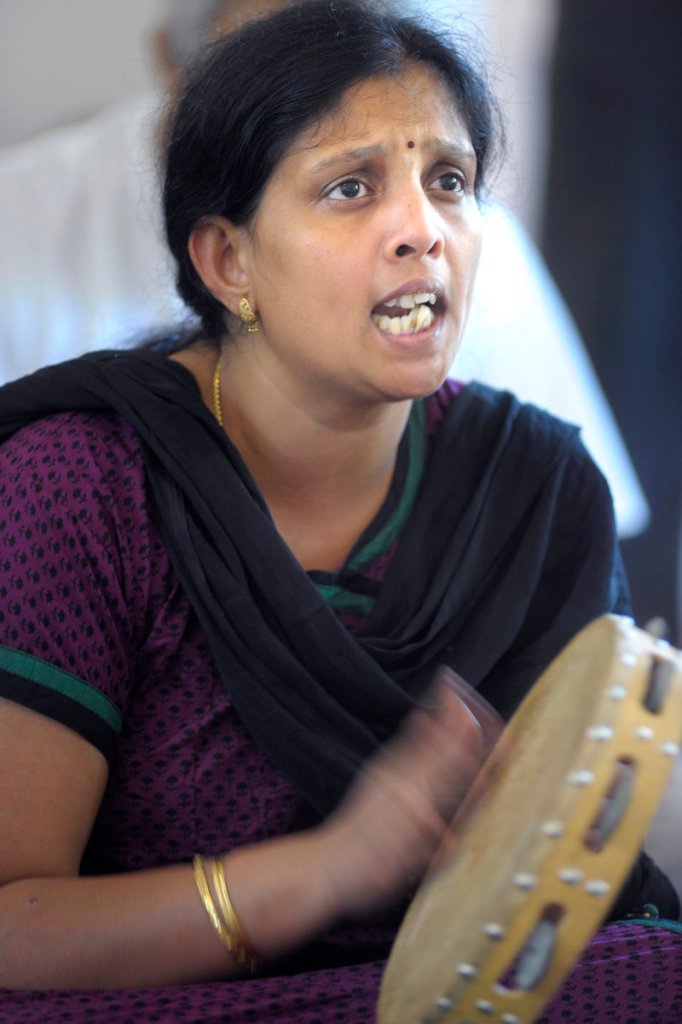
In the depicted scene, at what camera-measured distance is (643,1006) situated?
1.11 meters

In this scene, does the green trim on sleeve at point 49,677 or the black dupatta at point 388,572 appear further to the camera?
the black dupatta at point 388,572

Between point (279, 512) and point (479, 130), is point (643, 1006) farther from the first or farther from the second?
point (479, 130)

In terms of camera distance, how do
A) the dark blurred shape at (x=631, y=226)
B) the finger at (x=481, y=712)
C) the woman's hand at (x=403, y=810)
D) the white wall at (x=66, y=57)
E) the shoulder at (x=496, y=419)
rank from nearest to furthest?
the woman's hand at (x=403, y=810), the finger at (x=481, y=712), the shoulder at (x=496, y=419), the white wall at (x=66, y=57), the dark blurred shape at (x=631, y=226)

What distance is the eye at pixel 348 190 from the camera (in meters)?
1.22

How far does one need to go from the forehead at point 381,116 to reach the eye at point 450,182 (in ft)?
0.13

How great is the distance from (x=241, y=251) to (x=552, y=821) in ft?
2.62

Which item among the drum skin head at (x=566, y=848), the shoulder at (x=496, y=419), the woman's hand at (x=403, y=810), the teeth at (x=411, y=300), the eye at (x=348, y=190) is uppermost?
the eye at (x=348, y=190)

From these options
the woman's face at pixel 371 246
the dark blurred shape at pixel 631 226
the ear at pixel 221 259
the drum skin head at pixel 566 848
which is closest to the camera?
the drum skin head at pixel 566 848

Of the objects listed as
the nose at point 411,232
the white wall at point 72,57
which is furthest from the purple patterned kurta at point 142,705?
the white wall at point 72,57

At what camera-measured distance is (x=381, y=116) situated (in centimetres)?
121

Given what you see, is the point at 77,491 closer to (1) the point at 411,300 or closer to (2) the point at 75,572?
(2) the point at 75,572

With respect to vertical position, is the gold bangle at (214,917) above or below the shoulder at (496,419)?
below

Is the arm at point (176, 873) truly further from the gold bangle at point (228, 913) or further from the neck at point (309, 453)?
the neck at point (309, 453)

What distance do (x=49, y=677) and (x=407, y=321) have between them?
49 cm
